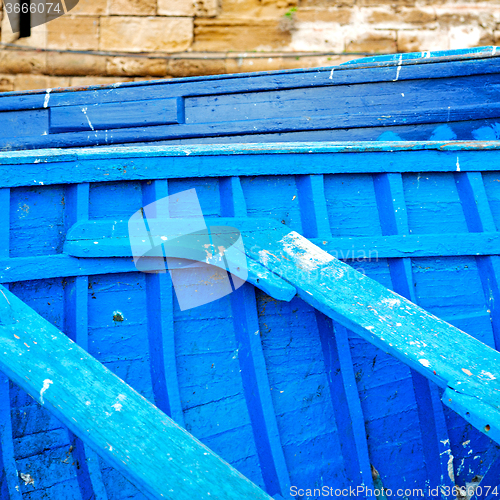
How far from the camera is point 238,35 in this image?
200 inches

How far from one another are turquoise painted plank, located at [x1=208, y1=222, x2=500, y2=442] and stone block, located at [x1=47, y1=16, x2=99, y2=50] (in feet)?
16.2

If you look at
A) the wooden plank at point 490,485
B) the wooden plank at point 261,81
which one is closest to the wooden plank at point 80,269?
the wooden plank at point 490,485

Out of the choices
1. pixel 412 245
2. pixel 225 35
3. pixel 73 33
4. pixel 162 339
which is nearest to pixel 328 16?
pixel 225 35

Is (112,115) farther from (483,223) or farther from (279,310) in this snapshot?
(483,223)

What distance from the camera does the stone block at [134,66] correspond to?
5.07m

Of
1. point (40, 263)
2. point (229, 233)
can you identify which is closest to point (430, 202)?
point (229, 233)

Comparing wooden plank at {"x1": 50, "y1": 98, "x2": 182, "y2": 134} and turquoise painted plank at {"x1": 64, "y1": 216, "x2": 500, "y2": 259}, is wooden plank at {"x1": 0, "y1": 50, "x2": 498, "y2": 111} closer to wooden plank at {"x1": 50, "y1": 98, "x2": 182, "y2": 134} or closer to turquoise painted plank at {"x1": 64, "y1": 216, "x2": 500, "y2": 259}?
wooden plank at {"x1": 50, "y1": 98, "x2": 182, "y2": 134}

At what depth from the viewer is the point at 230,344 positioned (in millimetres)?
1674

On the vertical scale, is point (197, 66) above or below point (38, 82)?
above

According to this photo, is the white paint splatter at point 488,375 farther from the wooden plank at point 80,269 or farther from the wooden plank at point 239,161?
the wooden plank at point 239,161

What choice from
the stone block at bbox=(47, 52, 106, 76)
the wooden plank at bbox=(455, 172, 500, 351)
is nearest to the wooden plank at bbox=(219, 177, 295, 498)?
the wooden plank at bbox=(455, 172, 500, 351)

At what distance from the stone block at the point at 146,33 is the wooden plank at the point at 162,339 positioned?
430cm

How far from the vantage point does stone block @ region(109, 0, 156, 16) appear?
4941 mm

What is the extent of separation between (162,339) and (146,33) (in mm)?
4898
